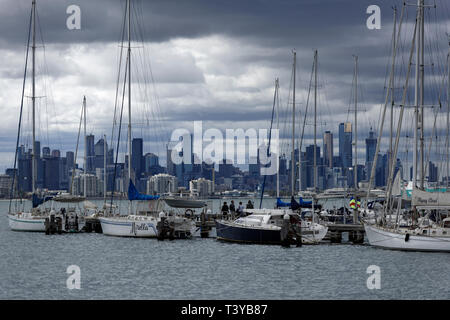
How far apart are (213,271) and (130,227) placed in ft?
67.8

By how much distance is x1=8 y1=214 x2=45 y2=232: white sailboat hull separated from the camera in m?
81.7

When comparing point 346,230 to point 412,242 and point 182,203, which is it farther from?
point 182,203

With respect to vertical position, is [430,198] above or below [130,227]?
above

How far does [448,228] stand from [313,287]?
14.7 m

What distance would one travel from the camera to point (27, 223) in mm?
82750

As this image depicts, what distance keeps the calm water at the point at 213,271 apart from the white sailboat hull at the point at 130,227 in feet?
2.47

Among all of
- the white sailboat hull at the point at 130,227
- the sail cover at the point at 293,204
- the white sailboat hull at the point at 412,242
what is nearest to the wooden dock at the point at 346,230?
the sail cover at the point at 293,204

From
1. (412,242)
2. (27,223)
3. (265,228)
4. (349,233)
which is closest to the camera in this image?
(412,242)

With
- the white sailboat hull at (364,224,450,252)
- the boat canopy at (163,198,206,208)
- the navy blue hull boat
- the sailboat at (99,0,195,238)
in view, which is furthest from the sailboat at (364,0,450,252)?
the boat canopy at (163,198,206,208)

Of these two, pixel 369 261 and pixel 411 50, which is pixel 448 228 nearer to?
pixel 369 261

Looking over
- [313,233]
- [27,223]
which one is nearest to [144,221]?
[313,233]

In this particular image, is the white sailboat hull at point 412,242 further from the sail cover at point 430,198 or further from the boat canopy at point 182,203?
the boat canopy at point 182,203

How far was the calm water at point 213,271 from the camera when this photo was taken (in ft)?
139
